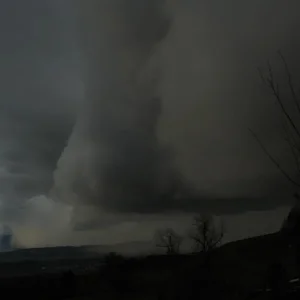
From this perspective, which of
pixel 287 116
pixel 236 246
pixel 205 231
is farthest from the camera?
pixel 236 246

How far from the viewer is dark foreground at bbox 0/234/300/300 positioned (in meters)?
68.1

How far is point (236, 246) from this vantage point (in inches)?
5556

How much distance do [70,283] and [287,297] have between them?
7568 cm

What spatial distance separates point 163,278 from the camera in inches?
4026

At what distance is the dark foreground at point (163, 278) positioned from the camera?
6812 centimetres

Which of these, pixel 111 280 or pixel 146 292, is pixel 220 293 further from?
pixel 111 280

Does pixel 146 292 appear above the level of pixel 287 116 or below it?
below

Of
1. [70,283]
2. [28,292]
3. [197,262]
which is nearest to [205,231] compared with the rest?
[197,262]

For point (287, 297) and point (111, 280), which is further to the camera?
point (111, 280)

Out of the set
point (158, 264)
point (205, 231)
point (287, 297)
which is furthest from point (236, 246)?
point (287, 297)

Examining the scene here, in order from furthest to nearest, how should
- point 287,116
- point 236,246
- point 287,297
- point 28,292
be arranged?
1. point 236,246
2. point 28,292
3. point 287,297
4. point 287,116

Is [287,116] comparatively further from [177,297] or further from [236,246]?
[236,246]

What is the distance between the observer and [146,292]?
299 ft

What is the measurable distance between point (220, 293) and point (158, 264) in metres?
70.4
